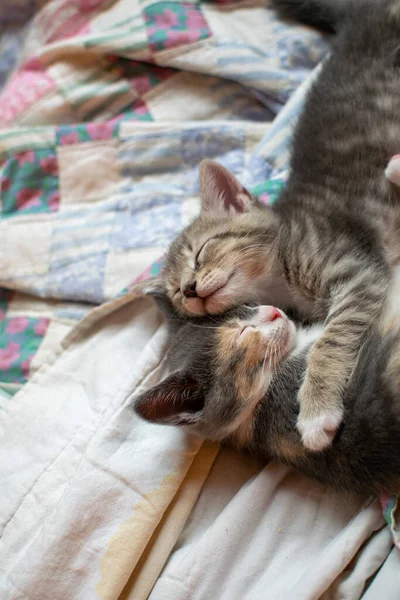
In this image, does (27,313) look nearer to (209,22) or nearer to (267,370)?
(267,370)

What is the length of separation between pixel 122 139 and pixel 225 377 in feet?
3.17

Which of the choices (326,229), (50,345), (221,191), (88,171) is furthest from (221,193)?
(50,345)

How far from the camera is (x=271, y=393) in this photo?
118 cm

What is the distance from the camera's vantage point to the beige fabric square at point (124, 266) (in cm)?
158

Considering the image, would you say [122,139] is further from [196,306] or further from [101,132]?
[196,306]

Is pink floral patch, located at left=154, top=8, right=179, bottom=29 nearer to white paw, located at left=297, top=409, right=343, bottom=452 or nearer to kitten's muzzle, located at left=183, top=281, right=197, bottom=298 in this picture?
kitten's muzzle, located at left=183, top=281, right=197, bottom=298

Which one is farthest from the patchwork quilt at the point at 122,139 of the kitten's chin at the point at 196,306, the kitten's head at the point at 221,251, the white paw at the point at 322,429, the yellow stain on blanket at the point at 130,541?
the white paw at the point at 322,429

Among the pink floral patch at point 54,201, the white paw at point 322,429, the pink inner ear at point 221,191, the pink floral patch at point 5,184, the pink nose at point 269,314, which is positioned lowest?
the white paw at point 322,429

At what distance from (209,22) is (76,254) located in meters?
0.95

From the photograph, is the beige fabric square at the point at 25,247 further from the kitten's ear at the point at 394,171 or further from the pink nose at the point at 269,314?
the kitten's ear at the point at 394,171

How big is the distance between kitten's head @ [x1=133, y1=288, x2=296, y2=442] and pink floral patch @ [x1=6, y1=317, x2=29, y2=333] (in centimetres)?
63

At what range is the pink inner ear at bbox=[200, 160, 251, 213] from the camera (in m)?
1.40

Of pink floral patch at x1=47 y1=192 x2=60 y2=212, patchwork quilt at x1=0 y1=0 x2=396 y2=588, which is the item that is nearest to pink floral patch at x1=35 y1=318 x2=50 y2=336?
patchwork quilt at x1=0 y1=0 x2=396 y2=588

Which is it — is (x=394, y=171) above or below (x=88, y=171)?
above
